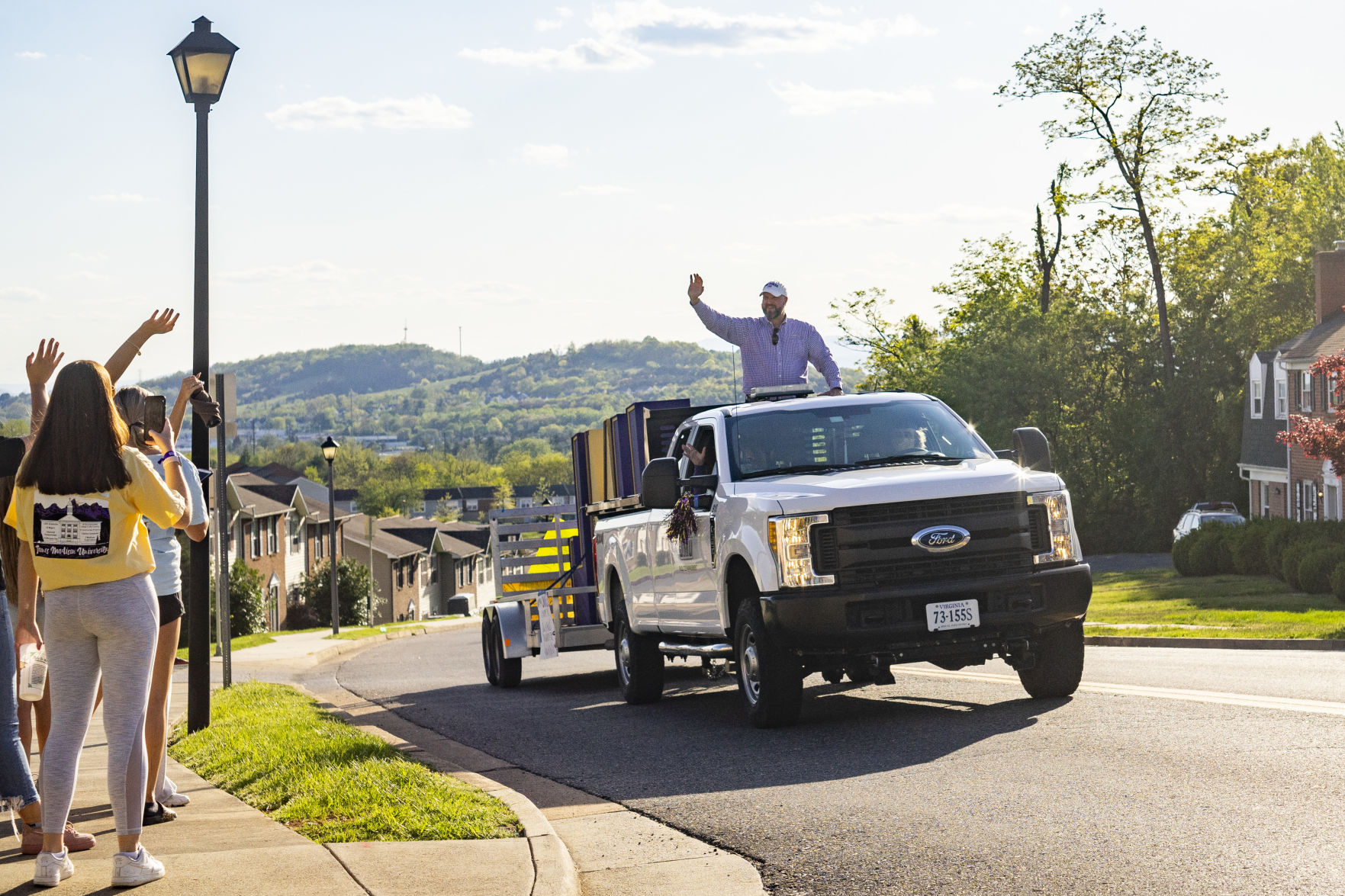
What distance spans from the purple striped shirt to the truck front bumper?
3.37m

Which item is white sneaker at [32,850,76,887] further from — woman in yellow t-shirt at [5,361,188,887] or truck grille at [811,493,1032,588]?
truck grille at [811,493,1032,588]

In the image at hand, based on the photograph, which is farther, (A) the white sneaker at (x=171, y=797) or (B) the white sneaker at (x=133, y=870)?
(A) the white sneaker at (x=171, y=797)

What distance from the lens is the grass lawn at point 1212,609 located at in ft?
68.1

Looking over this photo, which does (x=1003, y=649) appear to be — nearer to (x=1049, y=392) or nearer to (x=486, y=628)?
(x=486, y=628)

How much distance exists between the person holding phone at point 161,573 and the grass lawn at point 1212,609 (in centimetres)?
1486

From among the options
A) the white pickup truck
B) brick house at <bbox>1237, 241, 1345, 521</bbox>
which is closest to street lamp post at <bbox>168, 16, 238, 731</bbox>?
the white pickup truck

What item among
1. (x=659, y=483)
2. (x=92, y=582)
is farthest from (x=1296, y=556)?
(x=92, y=582)

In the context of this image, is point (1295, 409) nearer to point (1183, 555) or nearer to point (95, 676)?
point (1183, 555)

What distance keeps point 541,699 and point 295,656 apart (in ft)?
48.2

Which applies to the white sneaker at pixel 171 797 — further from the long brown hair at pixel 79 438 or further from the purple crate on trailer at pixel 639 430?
the purple crate on trailer at pixel 639 430

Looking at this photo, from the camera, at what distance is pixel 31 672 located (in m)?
6.63

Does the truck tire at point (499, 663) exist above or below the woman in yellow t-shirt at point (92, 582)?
below

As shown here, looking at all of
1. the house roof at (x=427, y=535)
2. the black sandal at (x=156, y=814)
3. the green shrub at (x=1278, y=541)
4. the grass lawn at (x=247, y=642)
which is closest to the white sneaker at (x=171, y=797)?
the black sandal at (x=156, y=814)

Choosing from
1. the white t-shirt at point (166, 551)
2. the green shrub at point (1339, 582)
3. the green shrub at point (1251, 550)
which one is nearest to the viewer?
the white t-shirt at point (166, 551)
